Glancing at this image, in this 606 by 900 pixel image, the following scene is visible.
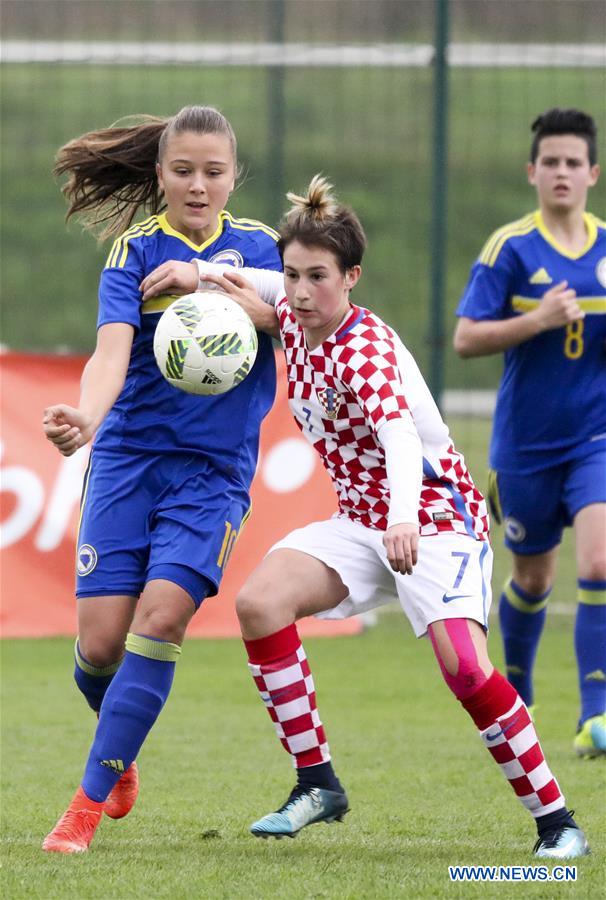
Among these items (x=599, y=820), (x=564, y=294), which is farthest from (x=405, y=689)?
(x=599, y=820)

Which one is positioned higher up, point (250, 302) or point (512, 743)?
point (250, 302)

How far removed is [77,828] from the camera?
4.46 meters

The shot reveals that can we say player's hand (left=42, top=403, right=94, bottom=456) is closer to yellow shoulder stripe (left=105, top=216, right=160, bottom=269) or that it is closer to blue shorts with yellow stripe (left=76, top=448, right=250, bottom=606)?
blue shorts with yellow stripe (left=76, top=448, right=250, bottom=606)

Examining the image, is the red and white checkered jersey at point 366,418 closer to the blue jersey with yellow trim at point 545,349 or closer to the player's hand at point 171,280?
the player's hand at point 171,280

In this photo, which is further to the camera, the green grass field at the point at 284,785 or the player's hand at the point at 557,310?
the player's hand at the point at 557,310

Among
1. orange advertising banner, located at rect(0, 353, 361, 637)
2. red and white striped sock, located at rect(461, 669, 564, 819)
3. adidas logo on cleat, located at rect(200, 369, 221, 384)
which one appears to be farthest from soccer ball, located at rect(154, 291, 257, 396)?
orange advertising banner, located at rect(0, 353, 361, 637)

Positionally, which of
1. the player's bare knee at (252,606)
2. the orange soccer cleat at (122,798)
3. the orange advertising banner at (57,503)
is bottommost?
the orange advertising banner at (57,503)

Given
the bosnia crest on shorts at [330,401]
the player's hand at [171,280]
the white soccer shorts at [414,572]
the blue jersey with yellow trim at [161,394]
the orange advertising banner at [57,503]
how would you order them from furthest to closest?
1. the orange advertising banner at [57,503]
2. the blue jersey with yellow trim at [161,394]
3. the player's hand at [171,280]
4. the bosnia crest on shorts at [330,401]
5. the white soccer shorts at [414,572]

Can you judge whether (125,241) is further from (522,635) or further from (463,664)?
(522,635)

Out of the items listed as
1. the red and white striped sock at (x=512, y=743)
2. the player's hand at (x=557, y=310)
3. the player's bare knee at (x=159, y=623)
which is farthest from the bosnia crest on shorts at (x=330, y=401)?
the player's hand at (x=557, y=310)

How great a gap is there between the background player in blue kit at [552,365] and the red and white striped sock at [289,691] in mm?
2086

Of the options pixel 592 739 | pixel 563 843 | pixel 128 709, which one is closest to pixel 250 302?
pixel 128 709

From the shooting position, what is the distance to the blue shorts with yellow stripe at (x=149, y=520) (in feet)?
15.5

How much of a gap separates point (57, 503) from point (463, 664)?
203 inches
